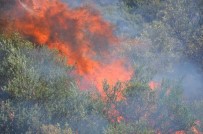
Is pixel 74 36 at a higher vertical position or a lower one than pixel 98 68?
higher

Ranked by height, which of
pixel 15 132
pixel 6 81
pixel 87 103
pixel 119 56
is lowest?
pixel 15 132

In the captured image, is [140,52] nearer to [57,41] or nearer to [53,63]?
[57,41]

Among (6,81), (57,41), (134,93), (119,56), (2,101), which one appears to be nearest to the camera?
(2,101)

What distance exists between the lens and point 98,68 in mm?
30688

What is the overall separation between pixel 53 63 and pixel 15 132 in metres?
6.80

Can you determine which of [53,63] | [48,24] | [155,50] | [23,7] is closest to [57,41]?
[48,24]

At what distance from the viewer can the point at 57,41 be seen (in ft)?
101

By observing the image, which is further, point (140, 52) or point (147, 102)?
point (140, 52)

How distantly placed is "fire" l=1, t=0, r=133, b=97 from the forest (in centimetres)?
11

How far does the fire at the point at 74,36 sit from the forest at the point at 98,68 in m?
0.11

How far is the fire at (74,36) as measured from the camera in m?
29.8

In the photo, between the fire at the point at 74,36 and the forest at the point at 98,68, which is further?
the fire at the point at 74,36

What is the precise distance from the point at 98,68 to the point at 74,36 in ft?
15.2

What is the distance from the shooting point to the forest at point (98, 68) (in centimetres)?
2000
